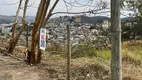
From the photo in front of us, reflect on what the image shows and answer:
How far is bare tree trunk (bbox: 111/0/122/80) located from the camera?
3330mm

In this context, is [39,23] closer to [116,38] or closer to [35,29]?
[35,29]

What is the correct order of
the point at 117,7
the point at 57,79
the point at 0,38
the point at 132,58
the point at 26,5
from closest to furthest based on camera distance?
the point at 117,7, the point at 57,79, the point at 132,58, the point at 26,5, the point at 0,38

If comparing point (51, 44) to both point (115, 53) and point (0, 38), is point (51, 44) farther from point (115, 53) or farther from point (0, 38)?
point (115, 53)

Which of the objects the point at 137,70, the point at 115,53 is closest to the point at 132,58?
the point at 137,70

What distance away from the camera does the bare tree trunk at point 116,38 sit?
3.33 m

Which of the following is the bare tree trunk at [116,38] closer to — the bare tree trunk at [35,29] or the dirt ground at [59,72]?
the dirt ground at [59,72]

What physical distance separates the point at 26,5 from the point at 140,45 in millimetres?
5691

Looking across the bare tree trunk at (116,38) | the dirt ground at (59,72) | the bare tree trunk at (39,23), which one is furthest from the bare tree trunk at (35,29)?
the bare tree trunk at (116,38)

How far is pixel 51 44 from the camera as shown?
12.0 m

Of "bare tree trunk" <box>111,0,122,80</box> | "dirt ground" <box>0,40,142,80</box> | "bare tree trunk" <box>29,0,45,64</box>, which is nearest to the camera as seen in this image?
"bare tree trunk" <box>111,0,122,80</box>

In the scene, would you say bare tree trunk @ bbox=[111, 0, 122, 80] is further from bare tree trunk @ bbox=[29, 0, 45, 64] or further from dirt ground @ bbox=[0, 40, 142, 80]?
bare tree trunk @ bbox=[29, 0, 45, 64]

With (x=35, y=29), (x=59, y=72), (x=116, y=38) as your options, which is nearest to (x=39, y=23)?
(x=35, y=29)

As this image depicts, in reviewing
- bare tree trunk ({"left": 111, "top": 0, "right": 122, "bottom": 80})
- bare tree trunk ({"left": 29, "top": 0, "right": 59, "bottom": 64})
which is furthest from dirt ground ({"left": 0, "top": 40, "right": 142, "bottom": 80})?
bare tree trunk ({"left": 111, "top": 0, "right": 122, "bottom": 80})

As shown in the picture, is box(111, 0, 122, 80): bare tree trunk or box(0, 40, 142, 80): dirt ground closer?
box(111, 0, 122, 80): bare tree trunk
